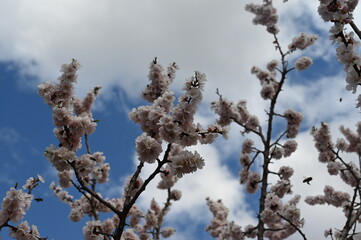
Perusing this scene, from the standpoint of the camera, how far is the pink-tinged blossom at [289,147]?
10805 mm

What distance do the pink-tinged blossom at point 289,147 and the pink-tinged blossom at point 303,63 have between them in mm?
2297

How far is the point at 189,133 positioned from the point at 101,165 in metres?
4.85

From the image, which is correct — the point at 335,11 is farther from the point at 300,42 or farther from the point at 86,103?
the point at 300,42

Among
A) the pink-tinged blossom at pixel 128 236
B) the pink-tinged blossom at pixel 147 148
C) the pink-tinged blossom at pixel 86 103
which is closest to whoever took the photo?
the pink-tinged blossom at pixel 147 148

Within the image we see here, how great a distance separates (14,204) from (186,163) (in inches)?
105

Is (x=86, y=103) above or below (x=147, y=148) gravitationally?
above

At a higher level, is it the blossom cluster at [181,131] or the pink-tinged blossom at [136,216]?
the pink-tinged blossom at [136,216]

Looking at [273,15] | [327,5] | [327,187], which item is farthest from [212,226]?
[327,5]

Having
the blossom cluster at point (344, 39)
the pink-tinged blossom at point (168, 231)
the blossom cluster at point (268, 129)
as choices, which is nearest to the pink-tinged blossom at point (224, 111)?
the blossom cluster at point (268, 129)

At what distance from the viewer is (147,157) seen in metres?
4.19

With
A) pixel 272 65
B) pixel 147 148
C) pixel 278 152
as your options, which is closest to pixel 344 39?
pixel 147 148

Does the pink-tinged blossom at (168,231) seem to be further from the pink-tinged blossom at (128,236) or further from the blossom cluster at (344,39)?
the blossom cluster at (344,39)

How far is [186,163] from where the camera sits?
4000 mm

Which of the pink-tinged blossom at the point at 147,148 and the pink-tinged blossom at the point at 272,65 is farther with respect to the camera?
the pink-tinged blossom at the point at 272,65
